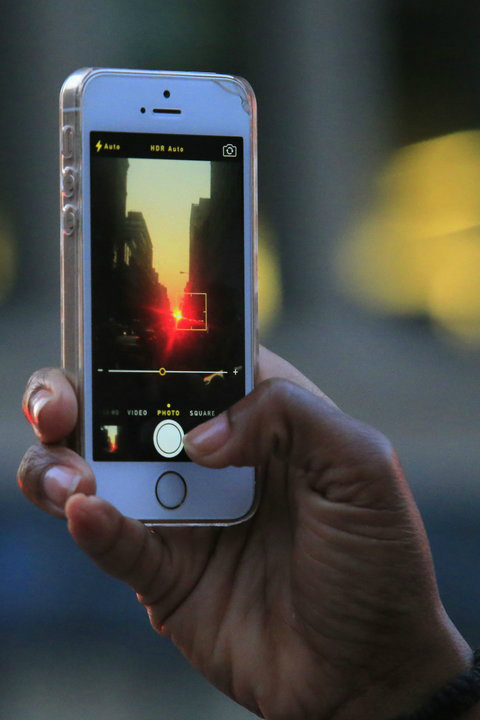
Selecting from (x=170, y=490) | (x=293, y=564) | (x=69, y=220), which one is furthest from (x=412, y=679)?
(x=69, y=220)

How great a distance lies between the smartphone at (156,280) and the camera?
1.94m

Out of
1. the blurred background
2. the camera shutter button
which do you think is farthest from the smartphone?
the blurred background

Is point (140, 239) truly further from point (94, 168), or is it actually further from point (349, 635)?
point (349, 635)

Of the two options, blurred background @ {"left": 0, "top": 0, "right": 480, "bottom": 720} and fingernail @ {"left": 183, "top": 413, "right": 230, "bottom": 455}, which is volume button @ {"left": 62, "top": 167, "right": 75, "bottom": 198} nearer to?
fingernail @ {"left": 183, "top": 413, "right": 230, "bottom": 455}

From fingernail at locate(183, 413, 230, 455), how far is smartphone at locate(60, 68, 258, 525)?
4.8 inches

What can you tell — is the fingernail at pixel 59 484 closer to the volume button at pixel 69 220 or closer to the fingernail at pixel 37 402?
the fingernail at pixel 37 402

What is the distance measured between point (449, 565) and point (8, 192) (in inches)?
109

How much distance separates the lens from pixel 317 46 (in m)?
6.02

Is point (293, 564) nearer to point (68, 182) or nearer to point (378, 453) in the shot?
point (378, 453)

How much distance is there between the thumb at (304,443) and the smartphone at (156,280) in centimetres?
13

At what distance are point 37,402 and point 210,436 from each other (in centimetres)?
28

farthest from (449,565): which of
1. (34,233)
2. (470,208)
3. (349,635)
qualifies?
(349,635)

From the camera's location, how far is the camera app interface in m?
1.95

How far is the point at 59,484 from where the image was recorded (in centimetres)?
180
